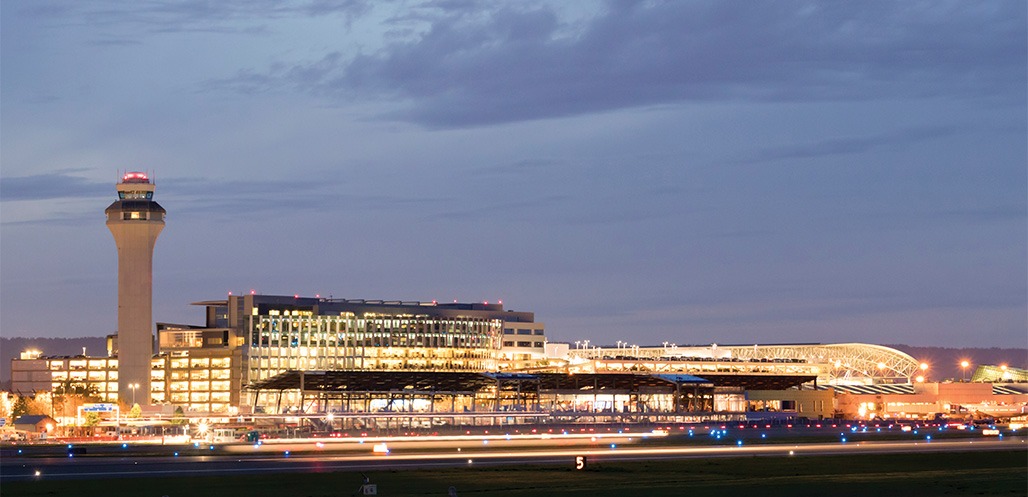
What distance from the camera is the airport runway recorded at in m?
102

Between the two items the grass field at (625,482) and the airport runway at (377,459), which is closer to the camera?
the grass field at (625,482)

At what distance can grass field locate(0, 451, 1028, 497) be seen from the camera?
8506cm

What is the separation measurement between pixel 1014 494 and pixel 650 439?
76383 mm

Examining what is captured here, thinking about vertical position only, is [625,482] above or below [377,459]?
below

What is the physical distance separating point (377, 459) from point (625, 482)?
27.8 meters

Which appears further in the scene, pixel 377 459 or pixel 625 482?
pixel 377 459

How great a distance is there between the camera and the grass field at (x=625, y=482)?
3349 inches

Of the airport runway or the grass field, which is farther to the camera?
the airport runway

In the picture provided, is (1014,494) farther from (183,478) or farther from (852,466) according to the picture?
(183,478)

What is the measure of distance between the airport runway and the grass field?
5286 millimetres

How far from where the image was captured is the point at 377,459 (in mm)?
113250

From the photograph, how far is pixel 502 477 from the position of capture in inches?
3735

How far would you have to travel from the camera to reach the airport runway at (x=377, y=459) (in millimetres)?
101938

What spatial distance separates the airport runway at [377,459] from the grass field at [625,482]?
5.29 m
